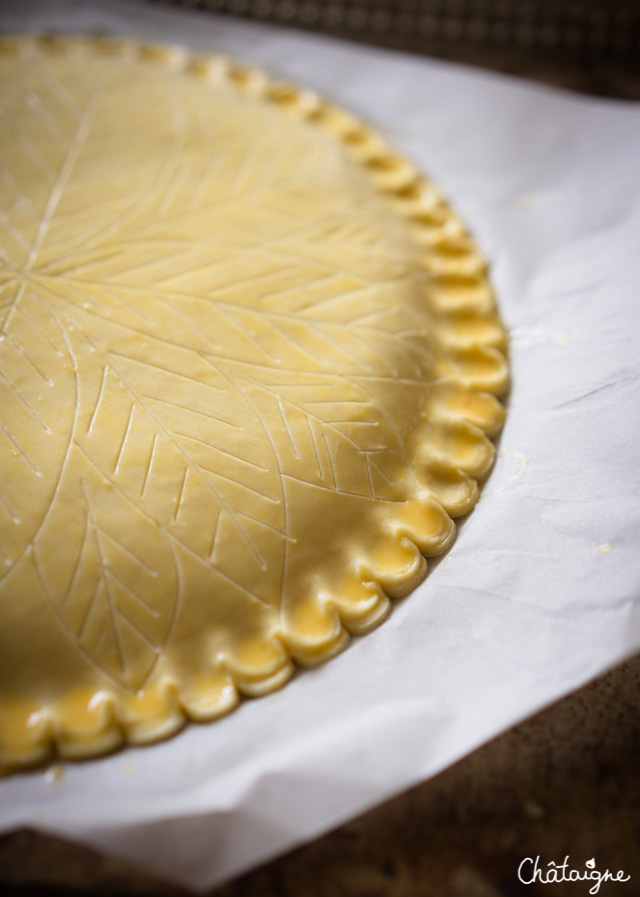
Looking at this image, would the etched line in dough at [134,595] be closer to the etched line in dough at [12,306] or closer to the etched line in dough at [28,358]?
the etched line in dough at [28,358]

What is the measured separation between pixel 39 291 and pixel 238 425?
382 mm

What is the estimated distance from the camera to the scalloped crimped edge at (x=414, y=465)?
0.85m

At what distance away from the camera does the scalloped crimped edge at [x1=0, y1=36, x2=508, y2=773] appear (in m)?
0.85

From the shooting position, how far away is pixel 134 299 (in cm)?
109

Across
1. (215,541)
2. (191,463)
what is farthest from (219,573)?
(191,463)

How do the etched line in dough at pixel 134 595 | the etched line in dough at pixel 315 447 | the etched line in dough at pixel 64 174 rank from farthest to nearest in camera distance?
the etched line in dough at pixel 64 174
the etched line in dough at pixel 315 447
the etched line in dough at pixel 134 595

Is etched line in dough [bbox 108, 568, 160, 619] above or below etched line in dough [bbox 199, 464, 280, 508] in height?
below

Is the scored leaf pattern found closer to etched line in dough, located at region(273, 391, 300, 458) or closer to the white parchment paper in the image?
etched line in dough, located at region(273, 391, 300, 458)

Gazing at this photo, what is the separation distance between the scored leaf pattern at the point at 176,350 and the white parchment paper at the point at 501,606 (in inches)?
5.4

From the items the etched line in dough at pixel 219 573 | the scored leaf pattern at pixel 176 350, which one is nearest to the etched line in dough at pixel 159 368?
the scored leaf pattern at pixel 176 350

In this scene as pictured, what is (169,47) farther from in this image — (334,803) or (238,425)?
(334,803)

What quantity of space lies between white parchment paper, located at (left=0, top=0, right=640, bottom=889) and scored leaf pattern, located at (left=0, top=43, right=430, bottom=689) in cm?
14

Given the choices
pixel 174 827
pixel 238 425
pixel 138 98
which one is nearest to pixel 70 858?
pixel 174 827

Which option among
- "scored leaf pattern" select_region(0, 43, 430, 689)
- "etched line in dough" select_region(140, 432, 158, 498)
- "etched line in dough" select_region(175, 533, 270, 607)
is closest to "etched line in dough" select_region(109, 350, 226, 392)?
"scored leaf pattern" select_region(0, 43, 430, 689)
